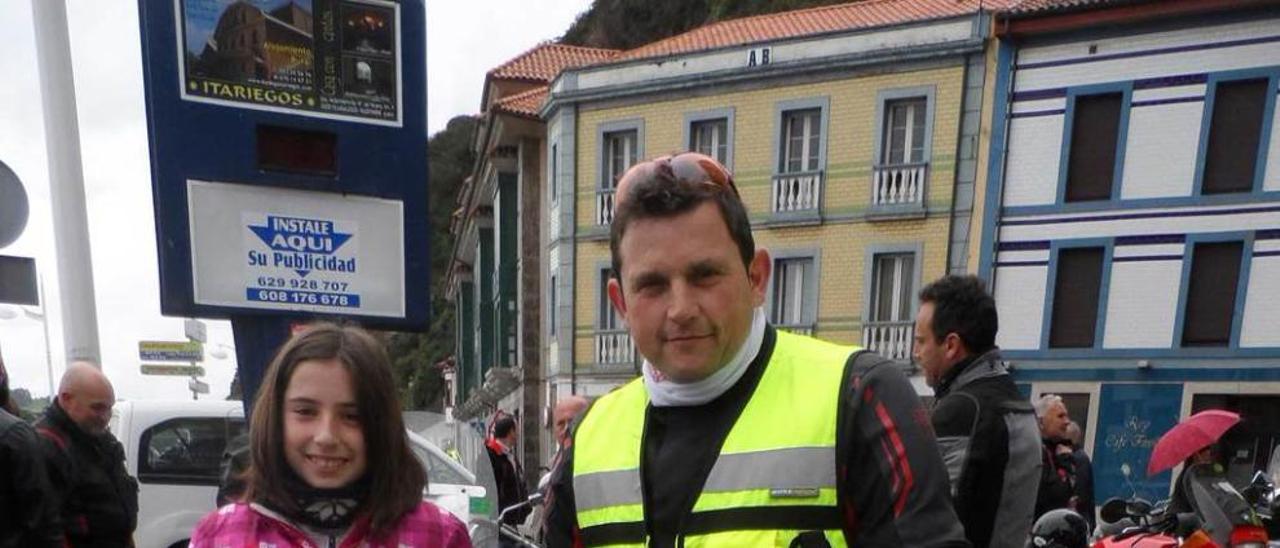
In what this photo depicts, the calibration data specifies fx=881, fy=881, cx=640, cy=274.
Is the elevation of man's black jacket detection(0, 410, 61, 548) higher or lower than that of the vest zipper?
lower

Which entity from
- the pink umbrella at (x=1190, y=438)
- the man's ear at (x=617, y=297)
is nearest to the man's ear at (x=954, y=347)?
the man's ear at (x=617, y=297)

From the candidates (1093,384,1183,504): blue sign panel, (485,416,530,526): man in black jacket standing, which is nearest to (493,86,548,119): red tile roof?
(1093,384,1183,504): blue sign panel

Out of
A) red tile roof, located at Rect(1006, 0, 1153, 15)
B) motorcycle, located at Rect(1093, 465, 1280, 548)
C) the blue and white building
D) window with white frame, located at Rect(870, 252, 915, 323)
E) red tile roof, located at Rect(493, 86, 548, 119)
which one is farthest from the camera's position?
red tile roof, located at Rect(493, 86, 548, 119)

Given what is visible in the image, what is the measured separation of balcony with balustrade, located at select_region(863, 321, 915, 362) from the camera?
1667 centimetres

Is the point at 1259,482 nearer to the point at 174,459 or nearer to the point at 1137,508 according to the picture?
the point at 1137,508

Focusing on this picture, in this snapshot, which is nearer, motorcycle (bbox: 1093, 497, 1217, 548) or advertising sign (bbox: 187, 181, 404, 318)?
advertising sign (bbox: 187, 181, 404, 318)

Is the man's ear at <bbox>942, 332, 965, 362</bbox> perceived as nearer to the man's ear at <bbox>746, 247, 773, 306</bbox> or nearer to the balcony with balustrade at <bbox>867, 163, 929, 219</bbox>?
the man's ear at <bbox>746, 247, 773, 306</bbox>

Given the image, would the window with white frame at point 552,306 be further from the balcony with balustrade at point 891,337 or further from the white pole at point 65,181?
the white pole at point 65,181

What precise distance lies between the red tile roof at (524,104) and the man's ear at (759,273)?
19.9m

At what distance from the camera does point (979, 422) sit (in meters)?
2.47

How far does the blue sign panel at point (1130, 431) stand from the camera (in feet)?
48.2

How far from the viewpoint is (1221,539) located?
4793 mm

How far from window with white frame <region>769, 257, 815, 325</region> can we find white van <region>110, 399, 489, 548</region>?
11278 millimetres

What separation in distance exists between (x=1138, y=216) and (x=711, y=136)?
7935 mm
